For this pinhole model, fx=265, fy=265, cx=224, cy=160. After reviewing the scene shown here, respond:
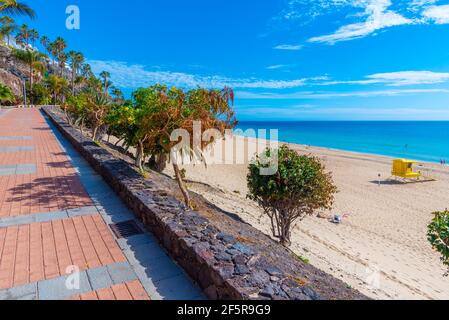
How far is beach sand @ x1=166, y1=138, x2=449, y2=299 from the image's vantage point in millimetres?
8398

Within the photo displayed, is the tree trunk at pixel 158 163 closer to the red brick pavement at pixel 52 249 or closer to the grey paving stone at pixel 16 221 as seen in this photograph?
the grey paving stone at pixel 16 221

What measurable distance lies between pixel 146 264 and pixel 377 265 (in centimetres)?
879

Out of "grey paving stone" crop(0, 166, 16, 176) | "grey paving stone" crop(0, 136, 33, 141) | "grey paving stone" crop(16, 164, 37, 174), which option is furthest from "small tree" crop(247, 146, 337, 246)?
"grey paving stone" crop(0, 136, 33, 141)

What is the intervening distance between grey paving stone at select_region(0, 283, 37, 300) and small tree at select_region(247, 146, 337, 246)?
675cm

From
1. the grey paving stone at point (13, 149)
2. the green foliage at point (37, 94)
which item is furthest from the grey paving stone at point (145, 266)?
the green foliage at point (37, 94)

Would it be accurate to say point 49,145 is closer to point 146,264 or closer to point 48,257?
point 48,257

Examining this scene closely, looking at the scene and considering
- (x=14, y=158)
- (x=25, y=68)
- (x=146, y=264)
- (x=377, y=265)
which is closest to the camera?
(x=146, y=264)

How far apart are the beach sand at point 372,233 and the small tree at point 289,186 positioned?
1522 mm

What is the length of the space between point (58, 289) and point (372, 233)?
13.1 m

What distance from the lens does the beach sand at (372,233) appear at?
8.40 meters

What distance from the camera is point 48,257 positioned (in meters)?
4.19

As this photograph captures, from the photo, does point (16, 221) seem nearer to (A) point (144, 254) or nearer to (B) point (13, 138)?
(A) point (144, 254)

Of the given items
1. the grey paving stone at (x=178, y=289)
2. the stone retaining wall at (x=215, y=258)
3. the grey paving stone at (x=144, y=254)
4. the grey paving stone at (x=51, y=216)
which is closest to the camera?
the stone retaining wall at (x=215, y=258)

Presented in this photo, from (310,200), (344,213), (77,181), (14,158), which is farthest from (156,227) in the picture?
(344,213)
